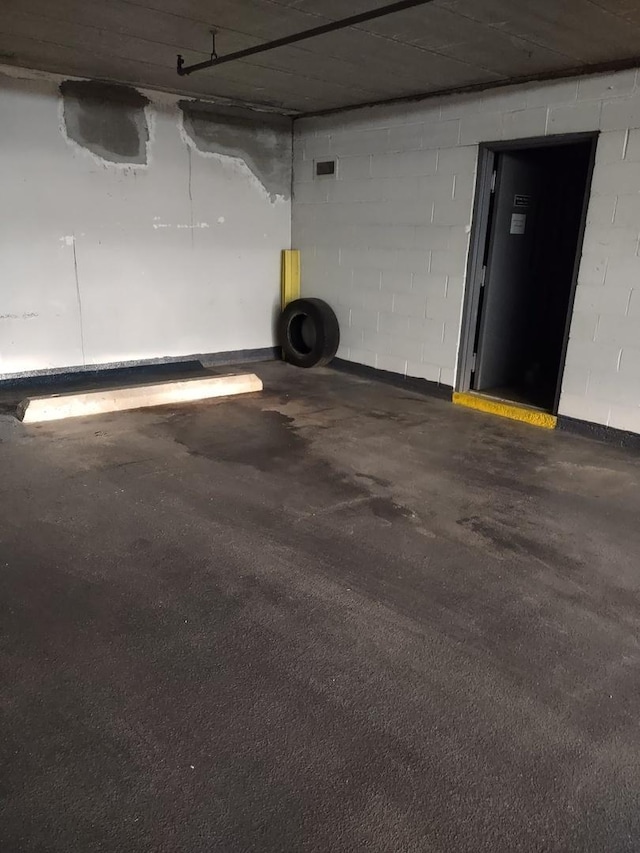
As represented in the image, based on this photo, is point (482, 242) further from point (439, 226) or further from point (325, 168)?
point (325, 168)

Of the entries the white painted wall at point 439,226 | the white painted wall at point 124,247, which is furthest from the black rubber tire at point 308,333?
the white painted wall at point 124,247

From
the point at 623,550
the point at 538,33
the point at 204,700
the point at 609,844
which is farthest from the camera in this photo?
the point at 538,33

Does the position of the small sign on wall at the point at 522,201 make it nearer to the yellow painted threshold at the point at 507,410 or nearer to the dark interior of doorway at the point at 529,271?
the dark interior of doorway at the point at 529,271

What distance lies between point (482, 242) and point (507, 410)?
1429 mm

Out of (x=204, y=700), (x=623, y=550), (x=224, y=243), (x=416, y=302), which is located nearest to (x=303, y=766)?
(x=204, y=700)

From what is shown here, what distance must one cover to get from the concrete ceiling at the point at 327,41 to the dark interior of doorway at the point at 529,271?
998 millimetres

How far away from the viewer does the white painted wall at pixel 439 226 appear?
4355 millimetres

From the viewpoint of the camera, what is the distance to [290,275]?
6.95m

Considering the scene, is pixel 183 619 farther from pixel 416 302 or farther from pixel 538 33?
pixel 416 302

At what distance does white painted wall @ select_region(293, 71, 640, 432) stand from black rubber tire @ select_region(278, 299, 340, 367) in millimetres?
173

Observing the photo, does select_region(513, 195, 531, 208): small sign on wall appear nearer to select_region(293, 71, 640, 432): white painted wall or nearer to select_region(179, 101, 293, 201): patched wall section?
select_region(293, 71, 640, 432): white painted wall

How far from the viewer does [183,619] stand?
7.83ft

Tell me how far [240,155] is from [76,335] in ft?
8.16

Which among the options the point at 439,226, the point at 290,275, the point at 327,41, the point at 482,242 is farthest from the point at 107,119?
the point at 482,242
